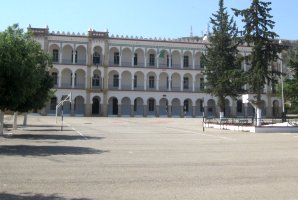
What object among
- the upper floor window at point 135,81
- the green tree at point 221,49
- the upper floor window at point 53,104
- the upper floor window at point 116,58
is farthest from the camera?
the upper floor window at point 135,81

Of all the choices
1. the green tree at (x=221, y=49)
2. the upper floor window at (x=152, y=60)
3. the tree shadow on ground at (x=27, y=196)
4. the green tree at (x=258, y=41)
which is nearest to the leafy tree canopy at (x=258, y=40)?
the green tree at (x=258, y=41)

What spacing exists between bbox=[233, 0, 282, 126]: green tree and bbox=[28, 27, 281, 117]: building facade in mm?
33277

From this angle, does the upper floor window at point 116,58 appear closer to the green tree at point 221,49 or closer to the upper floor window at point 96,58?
the upper floor window at point 96,58

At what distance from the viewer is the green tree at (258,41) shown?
37719mm

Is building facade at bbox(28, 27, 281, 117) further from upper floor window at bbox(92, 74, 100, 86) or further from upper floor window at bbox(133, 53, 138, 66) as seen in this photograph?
upper floor window at bbox(133, 53, 138, 66)

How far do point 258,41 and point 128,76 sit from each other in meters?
41.7

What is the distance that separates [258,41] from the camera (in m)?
37.9

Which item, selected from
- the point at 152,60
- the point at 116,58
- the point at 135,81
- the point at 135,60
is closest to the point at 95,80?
the point at 116,58

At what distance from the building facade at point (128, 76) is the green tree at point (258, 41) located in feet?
109

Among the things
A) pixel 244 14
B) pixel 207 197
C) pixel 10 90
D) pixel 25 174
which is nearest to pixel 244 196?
pixel 207 197

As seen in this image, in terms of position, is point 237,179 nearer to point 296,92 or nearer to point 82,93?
point 296,92

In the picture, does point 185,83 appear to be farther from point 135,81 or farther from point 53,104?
point 53,104

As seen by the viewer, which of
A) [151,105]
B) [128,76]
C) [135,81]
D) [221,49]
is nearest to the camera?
[221,49]

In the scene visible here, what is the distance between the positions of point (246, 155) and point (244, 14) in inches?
944
